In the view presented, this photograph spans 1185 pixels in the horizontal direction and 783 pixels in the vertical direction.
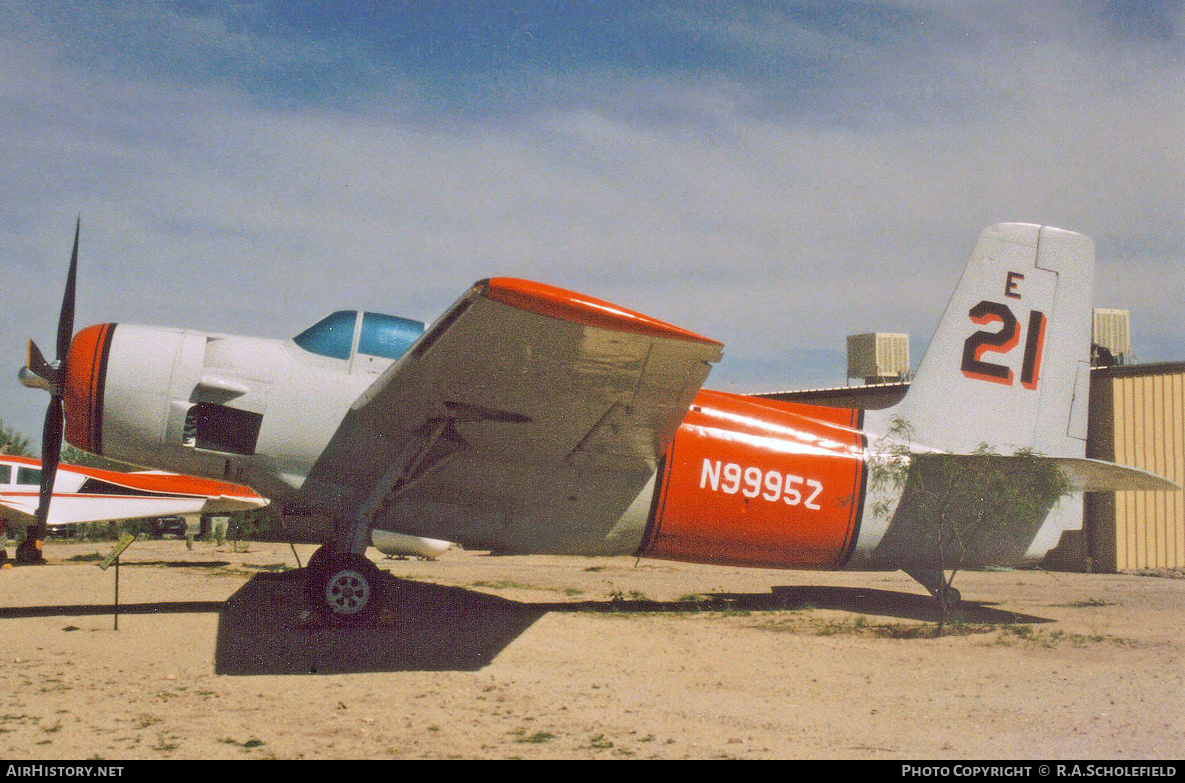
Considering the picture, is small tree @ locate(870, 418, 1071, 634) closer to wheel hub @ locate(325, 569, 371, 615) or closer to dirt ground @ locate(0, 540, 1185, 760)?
dirt ground @ locate(0, 540, 1185, 760)

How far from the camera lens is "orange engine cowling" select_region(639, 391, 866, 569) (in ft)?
30.2

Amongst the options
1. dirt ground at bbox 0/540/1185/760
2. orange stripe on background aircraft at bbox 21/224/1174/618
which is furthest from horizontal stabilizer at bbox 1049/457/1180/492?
dirt ground at bbox 0/540/1185/760

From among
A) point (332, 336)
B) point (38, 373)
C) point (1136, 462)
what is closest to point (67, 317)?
point (38, 373)

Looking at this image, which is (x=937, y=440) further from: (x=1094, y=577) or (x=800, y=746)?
(x=1094, y=577)

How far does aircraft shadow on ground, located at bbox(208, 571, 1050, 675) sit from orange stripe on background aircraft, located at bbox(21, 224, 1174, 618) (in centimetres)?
55

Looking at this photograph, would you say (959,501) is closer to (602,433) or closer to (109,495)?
(602,433)

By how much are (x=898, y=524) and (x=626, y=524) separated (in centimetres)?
347

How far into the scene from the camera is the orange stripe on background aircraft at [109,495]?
55.7 feet

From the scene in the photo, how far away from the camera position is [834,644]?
27.1ft

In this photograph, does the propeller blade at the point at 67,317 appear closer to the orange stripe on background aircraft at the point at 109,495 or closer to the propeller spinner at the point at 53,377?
the propeller spinner at the point at 53,377

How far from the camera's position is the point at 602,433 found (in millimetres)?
8172

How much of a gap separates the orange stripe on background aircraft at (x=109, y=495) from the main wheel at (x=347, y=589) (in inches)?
380

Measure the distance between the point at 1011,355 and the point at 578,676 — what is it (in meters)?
7.42

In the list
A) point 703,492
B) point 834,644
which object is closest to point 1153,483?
point 834,644
